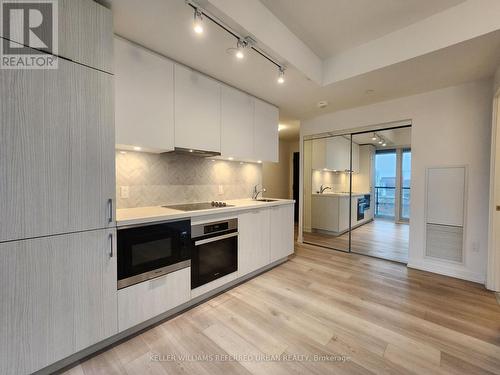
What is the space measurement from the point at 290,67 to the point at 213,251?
2.12 metres

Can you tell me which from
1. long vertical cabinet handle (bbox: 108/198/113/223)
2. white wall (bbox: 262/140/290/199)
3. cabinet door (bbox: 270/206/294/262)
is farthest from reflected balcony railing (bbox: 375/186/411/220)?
long vertical cabinet handle (bbox: 108/198/113/223)

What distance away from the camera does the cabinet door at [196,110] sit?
2.25 metres

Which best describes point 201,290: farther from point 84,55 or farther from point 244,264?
point 84,55

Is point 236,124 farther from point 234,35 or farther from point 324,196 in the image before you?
point 324,196

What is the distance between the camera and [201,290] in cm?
216

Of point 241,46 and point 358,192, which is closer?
point 241,46

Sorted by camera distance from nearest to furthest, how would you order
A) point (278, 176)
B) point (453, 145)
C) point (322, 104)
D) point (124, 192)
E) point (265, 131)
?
point (124, 192)
point (453, 145)
point (265, 131)
point (322, 104)
point (278, 176)

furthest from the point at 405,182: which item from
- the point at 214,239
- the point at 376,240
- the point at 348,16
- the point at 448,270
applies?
the point at 214,239

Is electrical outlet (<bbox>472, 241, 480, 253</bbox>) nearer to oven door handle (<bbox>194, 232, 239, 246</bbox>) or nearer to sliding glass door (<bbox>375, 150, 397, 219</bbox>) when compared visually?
sliding glass door (<bbox>375, 150, 397, 219</bbox>)

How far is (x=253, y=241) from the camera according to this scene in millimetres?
2723

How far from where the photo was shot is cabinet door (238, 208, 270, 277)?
257 centimetres

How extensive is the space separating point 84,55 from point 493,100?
397 centimetres

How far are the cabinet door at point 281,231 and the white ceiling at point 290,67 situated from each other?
5.44 ft

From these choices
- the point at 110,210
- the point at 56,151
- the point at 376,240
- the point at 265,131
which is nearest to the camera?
the point at 56,151
